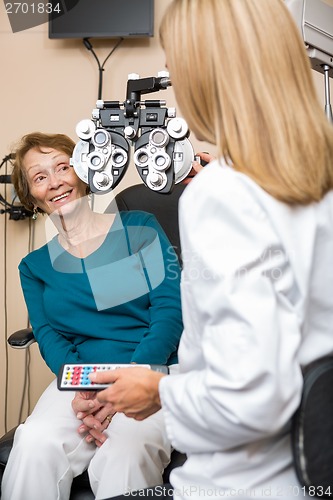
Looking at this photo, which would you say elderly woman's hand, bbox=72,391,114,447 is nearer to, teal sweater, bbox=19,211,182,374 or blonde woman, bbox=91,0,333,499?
teal sweater, bbox=19,211,182,374

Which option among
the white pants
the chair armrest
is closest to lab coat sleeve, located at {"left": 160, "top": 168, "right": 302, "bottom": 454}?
the white pants

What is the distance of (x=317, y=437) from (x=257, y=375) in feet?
0.49

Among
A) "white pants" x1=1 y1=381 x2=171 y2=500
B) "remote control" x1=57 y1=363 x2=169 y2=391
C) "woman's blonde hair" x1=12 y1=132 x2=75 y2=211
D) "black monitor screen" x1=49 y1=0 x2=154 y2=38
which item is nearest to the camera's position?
"remote control" x1=57 y1=363 x2=169 y2=391

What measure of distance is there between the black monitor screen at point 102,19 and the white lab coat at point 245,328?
1.99m

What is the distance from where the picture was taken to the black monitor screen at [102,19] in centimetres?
259

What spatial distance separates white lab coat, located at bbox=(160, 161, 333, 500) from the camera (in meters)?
0.72

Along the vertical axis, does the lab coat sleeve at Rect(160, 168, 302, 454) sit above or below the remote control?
above

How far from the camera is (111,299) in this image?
5.60ft

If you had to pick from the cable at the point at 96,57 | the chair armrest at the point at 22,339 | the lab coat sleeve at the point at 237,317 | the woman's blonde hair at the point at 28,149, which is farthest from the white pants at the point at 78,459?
the cable at the point at 96,57

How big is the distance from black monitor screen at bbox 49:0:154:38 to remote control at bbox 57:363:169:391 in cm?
184

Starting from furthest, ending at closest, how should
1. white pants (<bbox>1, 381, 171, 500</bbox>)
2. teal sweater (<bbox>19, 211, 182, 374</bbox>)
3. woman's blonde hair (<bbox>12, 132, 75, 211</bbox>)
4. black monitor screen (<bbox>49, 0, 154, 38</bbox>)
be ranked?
1. black monitor screen (<bbox>49, 0, 154, 38</bbox>)
2. woman's blonde hair (<bbox>12, 132, 75, 211</bbox>)
3. teal sweater (<bbox>19, 211, 182, 374</bbox>)
4. white pants (<bbox>1, 381, 171, 500</bbox>)

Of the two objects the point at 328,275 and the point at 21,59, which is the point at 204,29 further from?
the point at 21,59

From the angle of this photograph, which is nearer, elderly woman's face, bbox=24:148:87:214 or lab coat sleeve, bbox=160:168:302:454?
lab coat sleeve, bbox=160:168:302:454

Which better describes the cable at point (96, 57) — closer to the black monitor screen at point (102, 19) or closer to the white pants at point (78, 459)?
the black monitor screen at point (102, 19)
